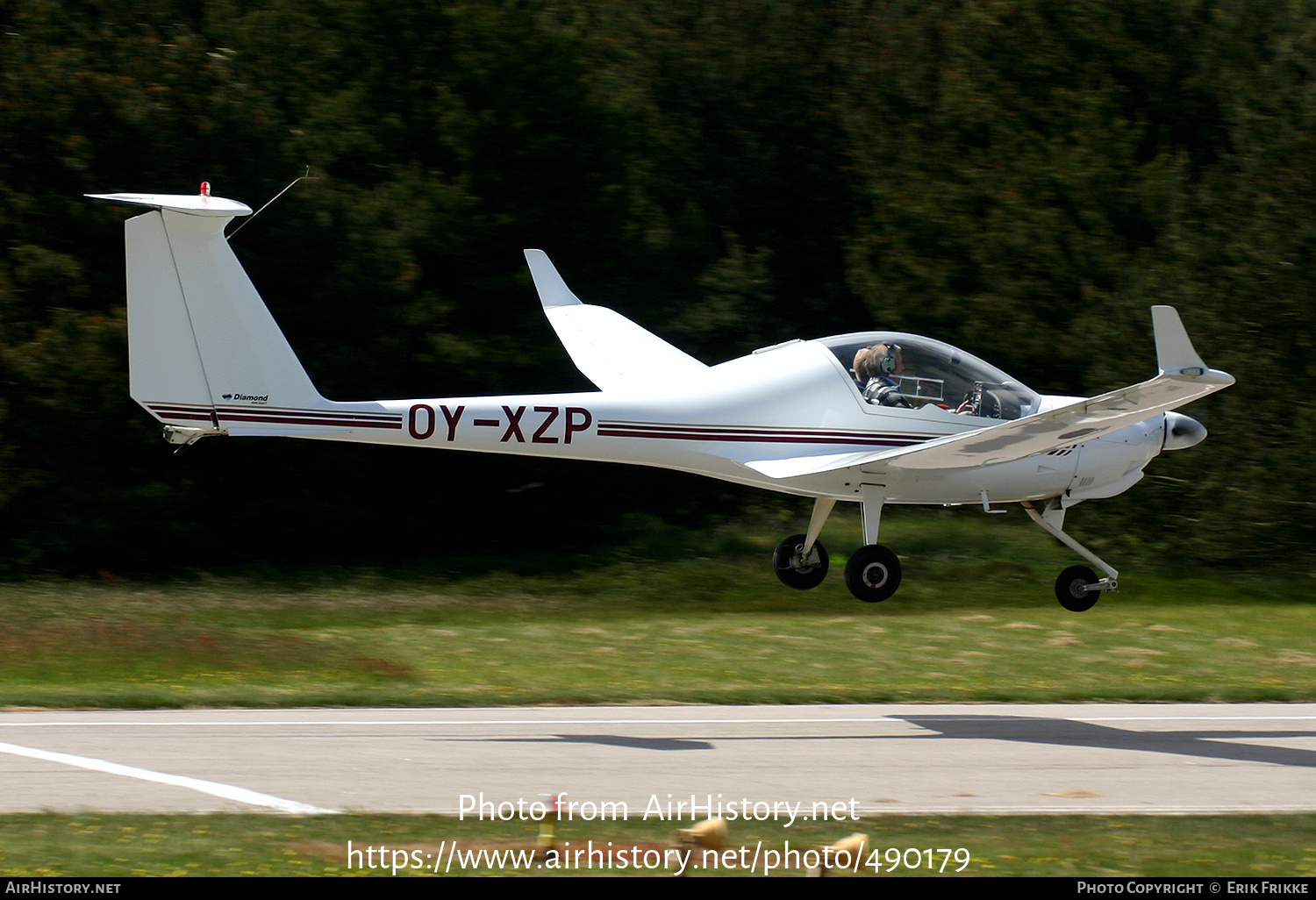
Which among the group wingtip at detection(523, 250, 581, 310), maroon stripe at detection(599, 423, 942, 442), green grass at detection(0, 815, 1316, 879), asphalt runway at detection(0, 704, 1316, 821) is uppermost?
wingtip at detection(523, 250, 581, 310)

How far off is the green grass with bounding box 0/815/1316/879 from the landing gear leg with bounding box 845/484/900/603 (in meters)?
4.34

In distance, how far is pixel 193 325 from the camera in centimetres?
1287

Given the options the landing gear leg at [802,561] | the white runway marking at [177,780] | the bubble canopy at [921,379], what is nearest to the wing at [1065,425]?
the bubble canopy at [921,379]

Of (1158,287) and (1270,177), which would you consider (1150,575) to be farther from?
(1270,177)

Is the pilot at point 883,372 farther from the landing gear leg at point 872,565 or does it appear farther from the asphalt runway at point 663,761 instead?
the asphalt runway at point 663,761

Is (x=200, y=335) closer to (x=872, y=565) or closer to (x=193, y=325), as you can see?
(x=193, y=325)

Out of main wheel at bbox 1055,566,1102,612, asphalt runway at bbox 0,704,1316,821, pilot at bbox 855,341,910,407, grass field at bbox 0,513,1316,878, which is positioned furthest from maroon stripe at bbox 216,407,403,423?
main wheel at bbox 1055,566,1102,612

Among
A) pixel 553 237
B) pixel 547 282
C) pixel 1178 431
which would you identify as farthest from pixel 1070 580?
pixel 553 237

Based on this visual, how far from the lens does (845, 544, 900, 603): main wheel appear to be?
14.8 m

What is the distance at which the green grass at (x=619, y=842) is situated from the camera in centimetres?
908

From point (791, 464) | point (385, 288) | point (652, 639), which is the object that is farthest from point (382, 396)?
point (791, 464)

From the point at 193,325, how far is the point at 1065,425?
8054mm

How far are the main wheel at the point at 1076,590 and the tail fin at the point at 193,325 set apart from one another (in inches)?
334

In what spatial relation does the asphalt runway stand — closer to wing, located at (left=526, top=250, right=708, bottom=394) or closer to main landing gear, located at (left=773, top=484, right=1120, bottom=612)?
main landing gear, located at (left=773, top=484, right=1120, bottom=612)
